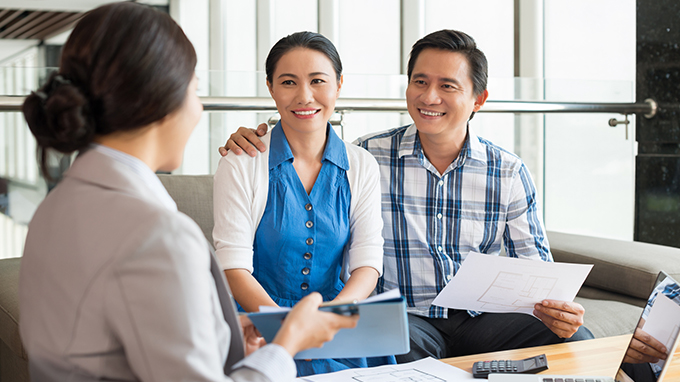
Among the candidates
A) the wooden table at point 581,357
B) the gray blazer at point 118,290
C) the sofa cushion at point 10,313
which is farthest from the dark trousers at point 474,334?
the sofa cushion at point 10,313

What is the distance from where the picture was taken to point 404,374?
1167 mm

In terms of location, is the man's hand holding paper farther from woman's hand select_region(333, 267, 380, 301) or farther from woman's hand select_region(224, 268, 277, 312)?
woman's hand select_region(224, 268, 277, 312)

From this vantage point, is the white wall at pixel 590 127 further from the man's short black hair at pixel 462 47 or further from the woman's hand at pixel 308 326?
the woman's hand at pixel 308 326

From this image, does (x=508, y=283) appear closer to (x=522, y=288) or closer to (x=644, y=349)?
(x=522, y=288)

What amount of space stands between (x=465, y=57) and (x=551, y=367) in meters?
0.96

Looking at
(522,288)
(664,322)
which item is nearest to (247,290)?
(522,288)

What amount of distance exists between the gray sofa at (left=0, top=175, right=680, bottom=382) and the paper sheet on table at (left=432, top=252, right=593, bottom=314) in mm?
534

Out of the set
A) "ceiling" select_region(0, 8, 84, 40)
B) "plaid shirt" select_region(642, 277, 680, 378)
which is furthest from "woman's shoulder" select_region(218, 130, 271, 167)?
"ceiling" select_region(0, 8, 84, 40)

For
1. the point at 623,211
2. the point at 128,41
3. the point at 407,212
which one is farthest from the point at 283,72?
the point at 623,211

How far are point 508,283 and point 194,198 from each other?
3.53 ft

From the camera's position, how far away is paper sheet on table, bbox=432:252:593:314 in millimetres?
1381

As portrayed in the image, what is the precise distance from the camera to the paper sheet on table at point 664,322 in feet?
3.36

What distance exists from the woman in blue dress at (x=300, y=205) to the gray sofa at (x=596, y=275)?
494mm

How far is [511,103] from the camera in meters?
2.75
